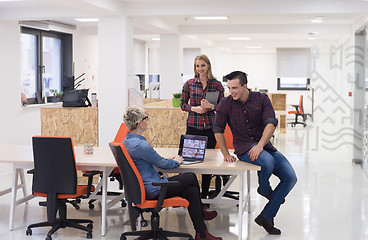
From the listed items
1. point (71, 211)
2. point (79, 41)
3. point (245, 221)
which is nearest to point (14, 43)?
point (79, 41)

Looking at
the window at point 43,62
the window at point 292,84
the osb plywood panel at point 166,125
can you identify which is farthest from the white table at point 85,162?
the window at point 292,84

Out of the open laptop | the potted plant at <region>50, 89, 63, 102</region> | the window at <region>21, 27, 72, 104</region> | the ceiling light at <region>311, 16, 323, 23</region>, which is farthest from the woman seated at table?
the potted plant at <region>50, 89, 63, 102</region>

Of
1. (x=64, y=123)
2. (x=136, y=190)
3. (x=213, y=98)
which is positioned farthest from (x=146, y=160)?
(x=64, y=123)

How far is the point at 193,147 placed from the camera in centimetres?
510

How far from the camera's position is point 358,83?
9.67 m

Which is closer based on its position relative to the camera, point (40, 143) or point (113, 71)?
point (40, 143)

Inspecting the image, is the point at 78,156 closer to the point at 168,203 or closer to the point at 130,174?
the point at 130,174

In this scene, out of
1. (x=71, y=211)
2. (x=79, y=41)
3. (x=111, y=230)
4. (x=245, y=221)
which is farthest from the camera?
(x=79, y=41)

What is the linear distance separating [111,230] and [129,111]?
1.37 metres

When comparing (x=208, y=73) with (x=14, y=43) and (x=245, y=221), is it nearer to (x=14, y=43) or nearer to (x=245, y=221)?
(x=245, y=221)

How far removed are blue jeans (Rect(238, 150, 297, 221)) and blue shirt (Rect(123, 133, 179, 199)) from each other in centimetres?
83

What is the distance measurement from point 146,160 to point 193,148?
0.61 metres

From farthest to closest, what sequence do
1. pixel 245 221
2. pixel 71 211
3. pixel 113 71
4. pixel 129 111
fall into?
pixel 113 71 < pixel 71 211 < pixel 245 221 < pixel 129 111

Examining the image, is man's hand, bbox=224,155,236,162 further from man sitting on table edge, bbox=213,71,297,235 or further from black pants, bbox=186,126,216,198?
black pants, bbox=186,126,216,198
